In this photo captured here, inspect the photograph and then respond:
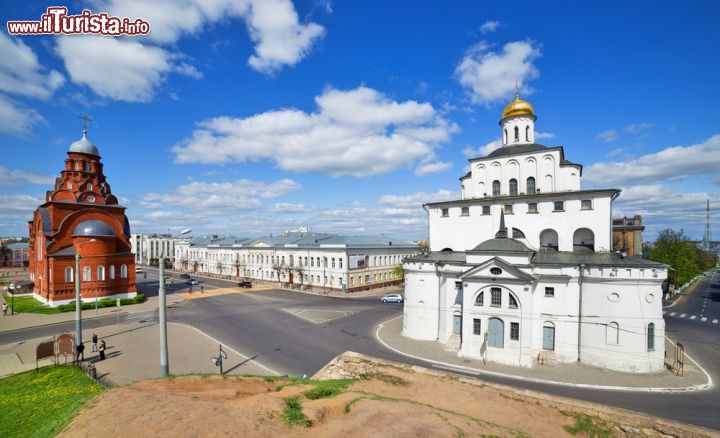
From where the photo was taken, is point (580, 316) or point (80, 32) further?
point (580, 316)

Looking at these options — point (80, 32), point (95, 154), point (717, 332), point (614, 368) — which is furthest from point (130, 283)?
point (717, 332)

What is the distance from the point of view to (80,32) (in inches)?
690

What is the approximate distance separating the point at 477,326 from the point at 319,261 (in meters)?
35.7

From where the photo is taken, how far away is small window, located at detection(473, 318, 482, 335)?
79.4 ft

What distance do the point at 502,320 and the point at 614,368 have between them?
758 centimetres

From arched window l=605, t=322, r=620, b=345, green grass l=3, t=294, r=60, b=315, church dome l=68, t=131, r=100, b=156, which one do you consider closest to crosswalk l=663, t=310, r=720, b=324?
arched window l=605, t=322, r=620, b=345

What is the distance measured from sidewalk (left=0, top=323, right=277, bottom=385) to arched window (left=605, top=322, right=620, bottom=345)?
22540mm

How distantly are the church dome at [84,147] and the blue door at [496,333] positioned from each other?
175ft

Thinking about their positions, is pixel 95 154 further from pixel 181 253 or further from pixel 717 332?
pixel 717 332

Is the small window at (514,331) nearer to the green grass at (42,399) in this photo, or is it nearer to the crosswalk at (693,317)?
the green grass at (42,399)

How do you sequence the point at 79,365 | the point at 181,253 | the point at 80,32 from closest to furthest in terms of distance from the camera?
the point at 80,32 → the point at 79,365 → the point at 181,253

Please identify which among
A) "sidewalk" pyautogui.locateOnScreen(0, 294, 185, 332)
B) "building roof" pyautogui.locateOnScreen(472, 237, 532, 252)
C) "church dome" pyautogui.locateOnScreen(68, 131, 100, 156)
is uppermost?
"church dome" pyautogui.locateOnScreen(68, 131, 100, 156)

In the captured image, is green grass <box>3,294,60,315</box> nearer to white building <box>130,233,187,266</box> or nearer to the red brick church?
the red brick church

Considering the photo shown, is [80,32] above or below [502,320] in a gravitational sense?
above
